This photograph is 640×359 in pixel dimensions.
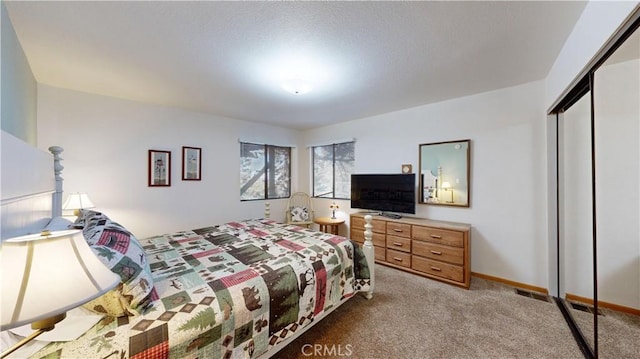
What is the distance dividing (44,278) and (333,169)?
423 cm

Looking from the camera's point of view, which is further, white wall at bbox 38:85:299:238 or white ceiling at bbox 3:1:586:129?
white wall at bbox 38:85:299:238

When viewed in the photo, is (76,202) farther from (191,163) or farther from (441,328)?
(441,328)

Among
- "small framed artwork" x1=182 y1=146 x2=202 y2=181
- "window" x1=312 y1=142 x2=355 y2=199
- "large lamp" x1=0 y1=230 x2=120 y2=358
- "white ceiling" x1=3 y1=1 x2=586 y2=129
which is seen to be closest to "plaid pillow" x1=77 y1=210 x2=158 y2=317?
"large lamp" x1=0 y1=230 x2=120 y2=358

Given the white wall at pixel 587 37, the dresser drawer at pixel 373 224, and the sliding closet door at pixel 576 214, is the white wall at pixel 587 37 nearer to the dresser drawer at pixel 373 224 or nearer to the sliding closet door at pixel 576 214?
the sliding closet door at pixel 576 214

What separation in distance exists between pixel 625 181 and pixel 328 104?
288 centimetres

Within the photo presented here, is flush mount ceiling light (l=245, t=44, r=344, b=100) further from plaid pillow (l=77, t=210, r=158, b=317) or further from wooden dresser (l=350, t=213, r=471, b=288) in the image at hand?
wooden dresser (l=350, t=213, r=471, b=288)

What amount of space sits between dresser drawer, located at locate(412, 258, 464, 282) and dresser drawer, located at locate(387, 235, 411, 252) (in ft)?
0.55

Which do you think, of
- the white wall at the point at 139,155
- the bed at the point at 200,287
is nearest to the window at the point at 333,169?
the white wall at the point at 139,155

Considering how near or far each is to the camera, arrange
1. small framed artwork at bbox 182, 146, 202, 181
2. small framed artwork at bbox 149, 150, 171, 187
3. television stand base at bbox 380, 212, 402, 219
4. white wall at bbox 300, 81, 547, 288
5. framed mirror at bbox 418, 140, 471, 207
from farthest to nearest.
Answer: small framed artwork at bbox 182, 146, 202, 181 < television stand base at bbox 380, 212, 402, 219 < small framed artwork at bbox 149, 150, 171, 187 < framed mirror at bbox 418, 140, 471, 207 < white wall at bbox 300, 81, 547, 288

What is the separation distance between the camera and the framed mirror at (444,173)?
9.96 feet

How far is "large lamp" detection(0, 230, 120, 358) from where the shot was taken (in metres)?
0.56

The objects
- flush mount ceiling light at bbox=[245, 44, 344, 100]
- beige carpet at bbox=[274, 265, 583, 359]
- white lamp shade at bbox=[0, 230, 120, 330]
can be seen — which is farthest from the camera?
flush mount ceiling light at bbox=[245, 44, 344, 100]

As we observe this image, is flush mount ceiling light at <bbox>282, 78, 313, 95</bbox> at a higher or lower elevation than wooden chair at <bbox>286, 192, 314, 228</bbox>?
higher

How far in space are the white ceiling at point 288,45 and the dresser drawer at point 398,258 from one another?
221cm
